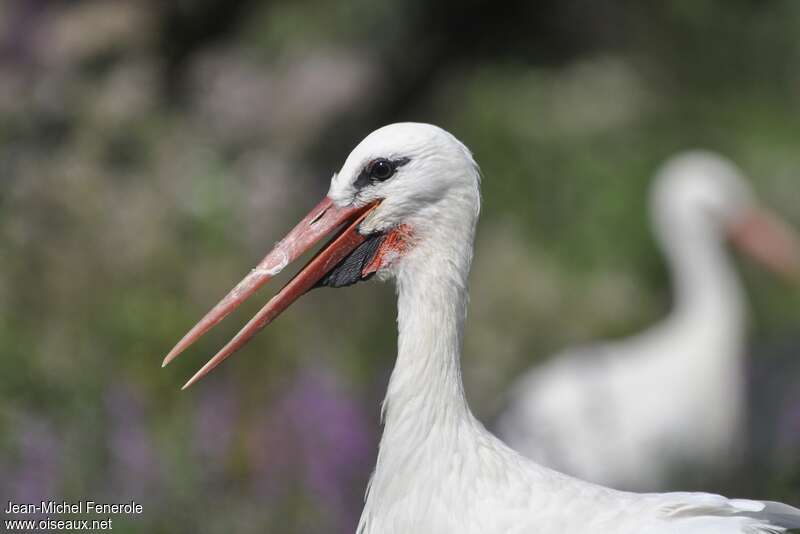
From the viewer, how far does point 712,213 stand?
6.13 metres

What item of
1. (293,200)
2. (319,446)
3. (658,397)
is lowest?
(319,446)

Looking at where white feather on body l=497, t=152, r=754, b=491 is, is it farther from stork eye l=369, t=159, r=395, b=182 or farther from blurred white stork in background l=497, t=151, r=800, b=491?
stork eye l=369, t=159, r=395, b=182

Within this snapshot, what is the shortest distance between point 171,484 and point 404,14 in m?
5.23

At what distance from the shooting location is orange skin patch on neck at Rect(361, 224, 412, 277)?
265 centimetres

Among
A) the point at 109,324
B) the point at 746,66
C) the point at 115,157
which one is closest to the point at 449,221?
the point at 109,324

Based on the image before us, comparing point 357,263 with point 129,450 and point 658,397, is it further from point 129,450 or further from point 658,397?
point 658,397

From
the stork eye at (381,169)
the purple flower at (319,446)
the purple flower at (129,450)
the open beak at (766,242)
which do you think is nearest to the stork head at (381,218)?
the stork eye at (381,169)

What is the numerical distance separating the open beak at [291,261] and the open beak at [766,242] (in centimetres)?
397

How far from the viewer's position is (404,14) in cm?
855

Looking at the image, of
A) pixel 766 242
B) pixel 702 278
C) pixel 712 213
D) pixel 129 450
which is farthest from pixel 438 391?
pixel 766 242

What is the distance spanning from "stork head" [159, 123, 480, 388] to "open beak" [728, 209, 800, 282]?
3.90 meters

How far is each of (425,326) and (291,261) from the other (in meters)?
0.32

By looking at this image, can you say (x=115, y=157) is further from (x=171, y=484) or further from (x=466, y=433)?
(x=466, y=433)

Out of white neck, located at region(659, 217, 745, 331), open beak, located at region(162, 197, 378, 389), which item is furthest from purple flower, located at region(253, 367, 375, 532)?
white neck, located at region(659, 217, 745, 331)
